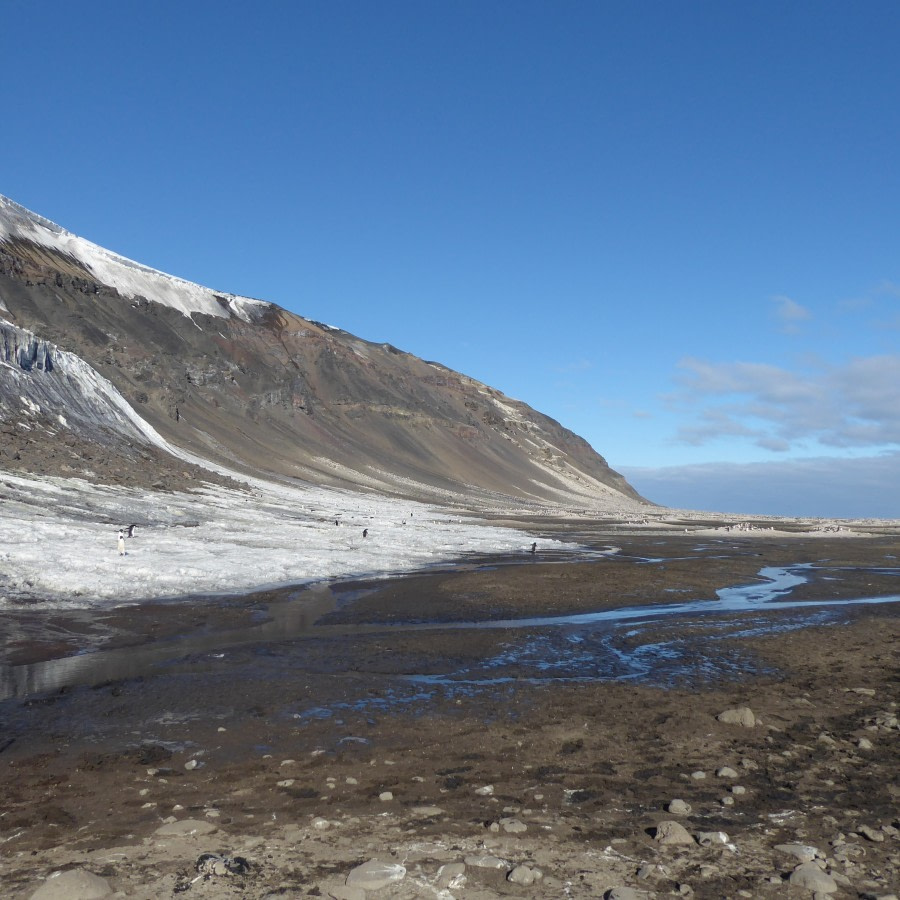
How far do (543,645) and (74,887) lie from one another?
1360 cm

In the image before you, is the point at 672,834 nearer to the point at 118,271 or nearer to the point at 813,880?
the point at 813,880

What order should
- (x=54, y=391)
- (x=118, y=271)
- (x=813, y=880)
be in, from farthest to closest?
(x=118, y=271)
(x=54, y=391)
(x=813, y=880)

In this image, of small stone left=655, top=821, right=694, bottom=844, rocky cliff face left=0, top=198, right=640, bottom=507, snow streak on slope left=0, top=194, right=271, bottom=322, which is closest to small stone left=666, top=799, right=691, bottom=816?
small stone left=655, top=821, right=694, bottom=844

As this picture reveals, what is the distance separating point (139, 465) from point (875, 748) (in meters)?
62.2

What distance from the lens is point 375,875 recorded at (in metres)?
6.56

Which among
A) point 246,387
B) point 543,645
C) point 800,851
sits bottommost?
point 543,645

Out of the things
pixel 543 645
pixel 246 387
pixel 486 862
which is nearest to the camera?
pixel 486 862

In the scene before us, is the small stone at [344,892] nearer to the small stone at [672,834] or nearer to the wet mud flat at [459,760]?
the wet mud flat at [459,760]

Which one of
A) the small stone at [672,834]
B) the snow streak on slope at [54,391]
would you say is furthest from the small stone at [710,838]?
the snow streak on slope at [54,391]

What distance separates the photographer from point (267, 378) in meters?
140

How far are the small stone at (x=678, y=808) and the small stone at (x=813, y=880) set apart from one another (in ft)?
5.03

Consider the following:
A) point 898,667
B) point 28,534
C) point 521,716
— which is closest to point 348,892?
point 521,716

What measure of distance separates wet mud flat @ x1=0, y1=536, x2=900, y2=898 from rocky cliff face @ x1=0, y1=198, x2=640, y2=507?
57.7m

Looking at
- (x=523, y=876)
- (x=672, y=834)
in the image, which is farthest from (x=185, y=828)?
(x=672, y=834)
